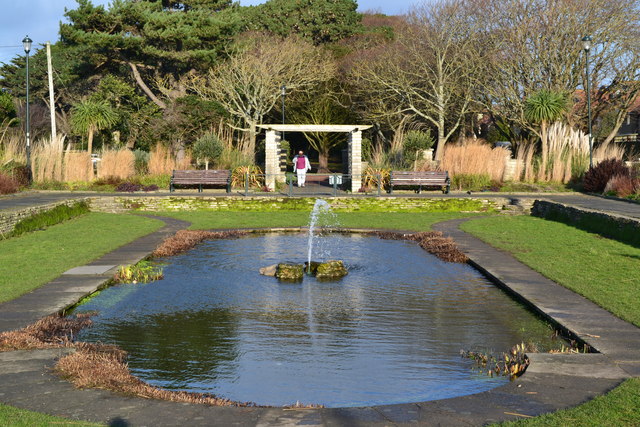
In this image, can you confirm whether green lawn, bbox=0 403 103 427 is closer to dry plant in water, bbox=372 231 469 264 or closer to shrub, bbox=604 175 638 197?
→ dry plant in water, bbox=372 231 469 264

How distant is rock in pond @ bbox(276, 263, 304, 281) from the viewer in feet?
37.8

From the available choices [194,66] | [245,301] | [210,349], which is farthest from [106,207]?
[194,66]

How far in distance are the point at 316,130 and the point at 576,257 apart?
16162mm

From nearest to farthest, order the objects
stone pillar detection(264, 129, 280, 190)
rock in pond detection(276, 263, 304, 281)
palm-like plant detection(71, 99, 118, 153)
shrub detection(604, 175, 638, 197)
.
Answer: rock in pond detection(276, 263, 304, 281)
shrub detection(604, 175, 638, 197)
stone pillar detection(264, 129, 280, 190)
palm-like plant detection(71, 99, 118, 153)

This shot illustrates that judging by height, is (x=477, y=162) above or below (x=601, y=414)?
above

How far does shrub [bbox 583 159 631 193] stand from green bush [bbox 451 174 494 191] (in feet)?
10.9

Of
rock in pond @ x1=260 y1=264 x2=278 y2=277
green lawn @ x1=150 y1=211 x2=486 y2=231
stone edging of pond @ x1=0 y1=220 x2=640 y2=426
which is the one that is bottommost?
stone edging of pond @ x1=0 y1=220 x2=640 y2=426

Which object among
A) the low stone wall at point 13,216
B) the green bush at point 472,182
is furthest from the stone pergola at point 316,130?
the low stone wall at point 13,216

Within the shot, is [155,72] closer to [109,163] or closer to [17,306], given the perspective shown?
[109,163]

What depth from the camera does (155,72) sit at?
41.5m

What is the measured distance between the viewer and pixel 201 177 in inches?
1023

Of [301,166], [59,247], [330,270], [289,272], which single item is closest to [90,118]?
[301,166]

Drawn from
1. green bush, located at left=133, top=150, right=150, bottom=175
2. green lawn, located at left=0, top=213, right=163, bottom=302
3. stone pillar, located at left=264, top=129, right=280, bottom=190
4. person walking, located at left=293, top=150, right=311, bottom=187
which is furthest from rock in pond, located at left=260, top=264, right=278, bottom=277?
green bush, located at left=133, top=150, right=150, bottom=175

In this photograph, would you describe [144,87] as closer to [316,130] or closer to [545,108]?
[316,130]
